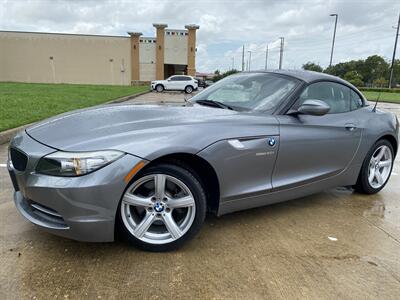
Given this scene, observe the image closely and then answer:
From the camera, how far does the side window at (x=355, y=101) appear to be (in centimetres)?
422

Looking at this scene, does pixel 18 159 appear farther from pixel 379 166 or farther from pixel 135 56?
pixel 135 56

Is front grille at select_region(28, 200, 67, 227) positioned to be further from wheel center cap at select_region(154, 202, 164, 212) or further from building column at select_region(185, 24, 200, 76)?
building column at select_region(185, 24, 200, 76)

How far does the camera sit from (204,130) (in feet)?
9.46

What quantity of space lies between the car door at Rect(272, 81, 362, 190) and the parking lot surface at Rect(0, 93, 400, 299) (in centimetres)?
48

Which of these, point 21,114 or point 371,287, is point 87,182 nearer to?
point 371,287

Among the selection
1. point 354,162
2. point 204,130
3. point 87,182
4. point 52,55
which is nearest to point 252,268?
point 204,130

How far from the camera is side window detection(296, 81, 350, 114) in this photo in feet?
12.3

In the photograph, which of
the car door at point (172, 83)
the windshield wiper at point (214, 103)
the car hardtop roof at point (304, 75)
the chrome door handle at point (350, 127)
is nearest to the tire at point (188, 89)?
the car door at point (172, 83)

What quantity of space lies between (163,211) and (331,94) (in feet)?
7.82

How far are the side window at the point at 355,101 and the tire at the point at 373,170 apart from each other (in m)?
0.49

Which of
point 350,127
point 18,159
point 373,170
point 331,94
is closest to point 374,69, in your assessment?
point 373,170

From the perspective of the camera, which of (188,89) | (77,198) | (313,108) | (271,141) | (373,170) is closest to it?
(77,198)

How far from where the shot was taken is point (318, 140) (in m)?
3.56

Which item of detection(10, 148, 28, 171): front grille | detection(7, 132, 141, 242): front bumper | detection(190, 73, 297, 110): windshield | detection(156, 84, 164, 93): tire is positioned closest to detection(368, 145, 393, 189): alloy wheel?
detection(190, 73, 297, 110): windshield
